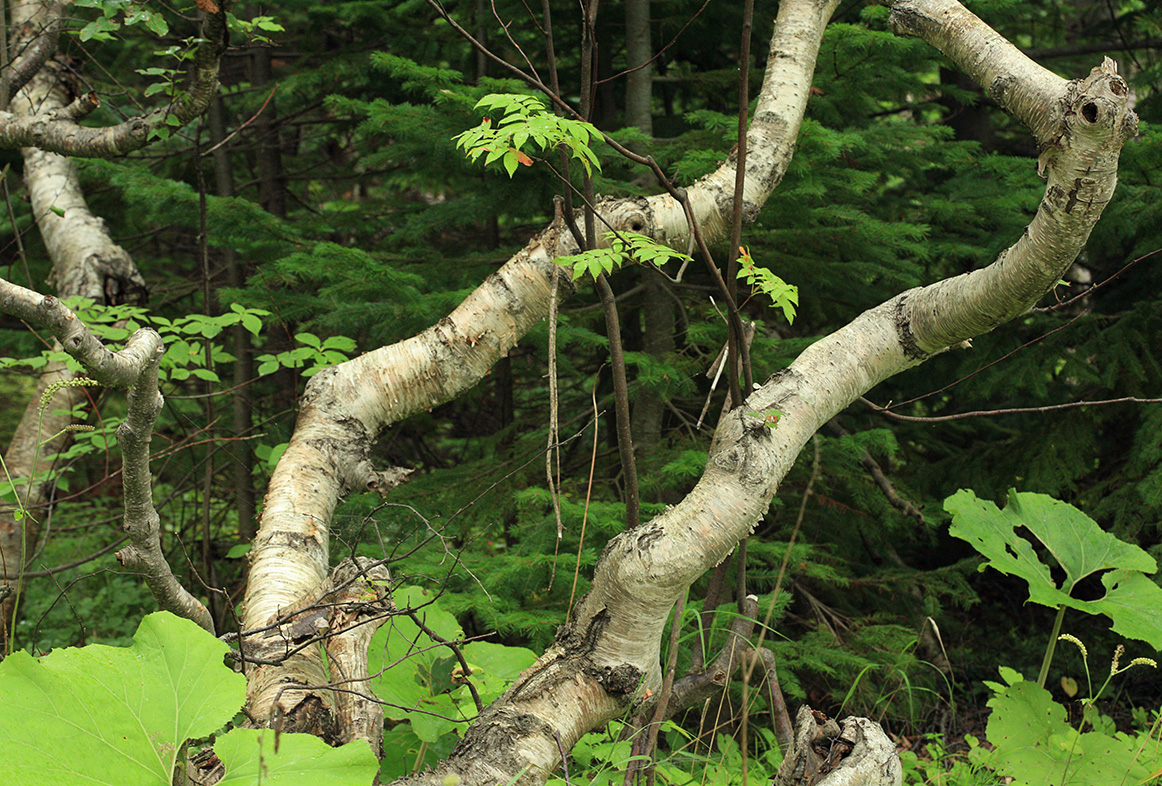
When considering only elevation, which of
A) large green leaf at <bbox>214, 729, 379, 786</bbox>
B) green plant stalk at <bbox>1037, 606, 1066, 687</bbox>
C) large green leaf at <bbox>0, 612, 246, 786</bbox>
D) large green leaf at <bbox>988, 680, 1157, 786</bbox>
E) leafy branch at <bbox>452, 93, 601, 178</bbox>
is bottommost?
large green leaf at <bbox>988, 680, 1157, 786</bbox>

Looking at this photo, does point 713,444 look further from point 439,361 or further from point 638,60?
point 638,60

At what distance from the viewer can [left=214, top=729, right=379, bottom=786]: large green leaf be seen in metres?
1.12

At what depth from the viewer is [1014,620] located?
5.30m

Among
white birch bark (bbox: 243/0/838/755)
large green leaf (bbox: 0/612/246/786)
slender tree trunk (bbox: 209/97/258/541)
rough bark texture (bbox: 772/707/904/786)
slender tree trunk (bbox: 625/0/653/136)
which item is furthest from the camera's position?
slender tree trunk (bbox: 209/97/258/541)

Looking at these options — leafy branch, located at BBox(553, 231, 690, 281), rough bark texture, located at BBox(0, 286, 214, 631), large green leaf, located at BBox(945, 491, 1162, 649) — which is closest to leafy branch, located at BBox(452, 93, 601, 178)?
leafy branch, located at BBox(553, 231, 690, 281)

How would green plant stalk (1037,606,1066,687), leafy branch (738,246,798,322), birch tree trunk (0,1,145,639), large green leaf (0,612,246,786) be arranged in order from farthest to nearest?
birch tree trunk (0,1,145,639)
green plant stalk (1037,606,1066,687)
leafy branch (738,246,798,322)
large green leaf (0,612,246,786)

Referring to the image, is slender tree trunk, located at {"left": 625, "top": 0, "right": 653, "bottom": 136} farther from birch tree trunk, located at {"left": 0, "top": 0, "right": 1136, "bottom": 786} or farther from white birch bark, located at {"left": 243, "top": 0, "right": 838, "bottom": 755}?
birch tree trunk, located at {"left": 0, "top": 0, "right": 1136, "bottom": 786}

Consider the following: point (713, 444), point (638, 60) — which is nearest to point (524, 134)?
point (713, 444)

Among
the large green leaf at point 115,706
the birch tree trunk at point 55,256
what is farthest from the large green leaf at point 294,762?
the birch tree trunk at point 55,256

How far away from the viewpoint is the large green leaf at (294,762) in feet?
3.68

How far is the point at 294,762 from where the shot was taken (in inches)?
45.1

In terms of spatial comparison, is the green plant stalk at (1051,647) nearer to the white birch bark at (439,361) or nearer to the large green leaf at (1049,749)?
the large green leaf at (1049,749)

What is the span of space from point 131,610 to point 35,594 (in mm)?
1159

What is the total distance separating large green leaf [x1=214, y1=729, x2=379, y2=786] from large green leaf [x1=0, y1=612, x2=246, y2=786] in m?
0.05
